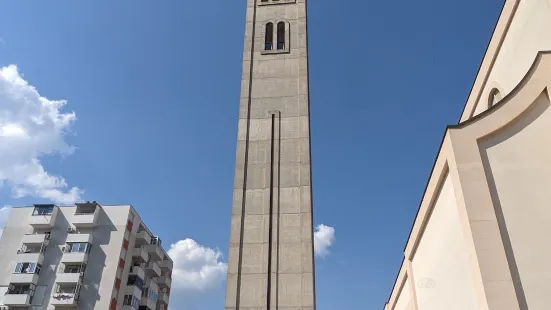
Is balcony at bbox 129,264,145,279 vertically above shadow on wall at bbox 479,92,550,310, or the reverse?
balcony at bbox 129,264,145,279

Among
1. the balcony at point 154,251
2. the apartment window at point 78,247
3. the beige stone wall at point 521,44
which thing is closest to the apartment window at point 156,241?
the balcony at point 154,251

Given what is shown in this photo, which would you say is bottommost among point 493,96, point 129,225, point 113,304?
point 113,304

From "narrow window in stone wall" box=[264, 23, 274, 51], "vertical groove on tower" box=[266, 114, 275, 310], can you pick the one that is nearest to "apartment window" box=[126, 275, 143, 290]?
"narrow window in stone wall" box=[264, 23, 274, 51]

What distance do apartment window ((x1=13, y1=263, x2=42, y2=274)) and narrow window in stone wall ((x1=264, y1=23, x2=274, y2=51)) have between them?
29695 mm

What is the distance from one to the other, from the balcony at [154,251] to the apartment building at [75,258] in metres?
0.11

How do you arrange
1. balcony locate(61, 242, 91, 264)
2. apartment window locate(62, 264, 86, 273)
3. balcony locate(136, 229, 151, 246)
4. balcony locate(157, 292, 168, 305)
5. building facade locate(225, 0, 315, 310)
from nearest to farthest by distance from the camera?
building facade locate(225, 0, 315, 310) → apartment window locate(62, 264, 86, 273) → balcony locate(61, 242, 91, 264) → balcony locate(136, 229, 151, 246) → balcony locate(157, 292, 168, 305)

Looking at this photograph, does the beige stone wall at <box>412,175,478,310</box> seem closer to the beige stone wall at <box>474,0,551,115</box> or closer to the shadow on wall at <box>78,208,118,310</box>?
the beige stone wall at <box>474,0,551,115</box>

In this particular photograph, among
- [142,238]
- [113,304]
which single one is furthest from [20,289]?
[142,238]

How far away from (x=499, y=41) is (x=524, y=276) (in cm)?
813

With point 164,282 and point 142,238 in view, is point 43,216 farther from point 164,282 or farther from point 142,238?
point 164,282

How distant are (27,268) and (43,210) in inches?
211

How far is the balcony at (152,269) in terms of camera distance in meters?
43.8

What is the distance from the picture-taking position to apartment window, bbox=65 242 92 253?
38306mm

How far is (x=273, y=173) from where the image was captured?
1661 centimetres
